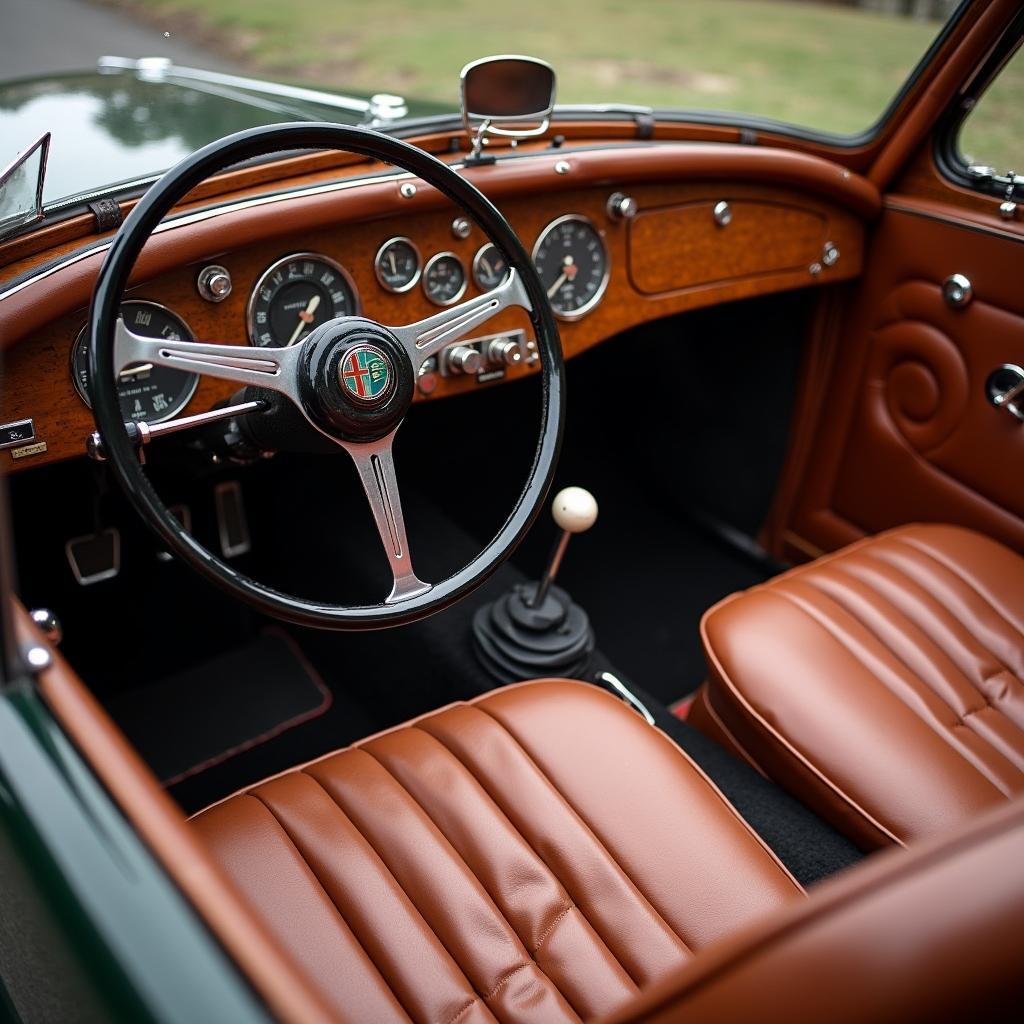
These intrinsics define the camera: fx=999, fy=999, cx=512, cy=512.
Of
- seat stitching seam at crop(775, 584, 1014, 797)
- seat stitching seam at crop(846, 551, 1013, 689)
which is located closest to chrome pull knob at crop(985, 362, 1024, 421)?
seat stitching seam at crop(846, 551, 1013, 689)

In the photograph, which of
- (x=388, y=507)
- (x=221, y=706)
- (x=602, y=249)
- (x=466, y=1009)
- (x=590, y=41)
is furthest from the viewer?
(x=590, y=41)

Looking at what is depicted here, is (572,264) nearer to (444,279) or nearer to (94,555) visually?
(444,279)

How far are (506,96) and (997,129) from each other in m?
1.10

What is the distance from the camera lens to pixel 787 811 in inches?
59.0

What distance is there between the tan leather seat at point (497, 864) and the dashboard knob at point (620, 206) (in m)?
0.98

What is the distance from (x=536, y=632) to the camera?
5.94ft

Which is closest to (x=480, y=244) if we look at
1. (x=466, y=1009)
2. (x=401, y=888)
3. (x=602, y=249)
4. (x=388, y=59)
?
(x=602, y=249)

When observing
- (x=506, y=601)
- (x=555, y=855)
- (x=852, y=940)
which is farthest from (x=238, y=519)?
(x=852, y=940)

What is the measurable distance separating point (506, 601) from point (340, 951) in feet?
2.86

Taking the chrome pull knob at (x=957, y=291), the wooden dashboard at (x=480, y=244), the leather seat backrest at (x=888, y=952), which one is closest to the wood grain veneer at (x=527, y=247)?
the wooden dashboard at (x=480, y=244)

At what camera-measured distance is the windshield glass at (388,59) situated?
5.71ft

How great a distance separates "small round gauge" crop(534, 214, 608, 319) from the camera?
6.04ft

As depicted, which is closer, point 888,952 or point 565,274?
point 888,952

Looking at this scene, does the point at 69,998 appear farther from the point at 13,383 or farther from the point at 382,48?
the point at 382,48
